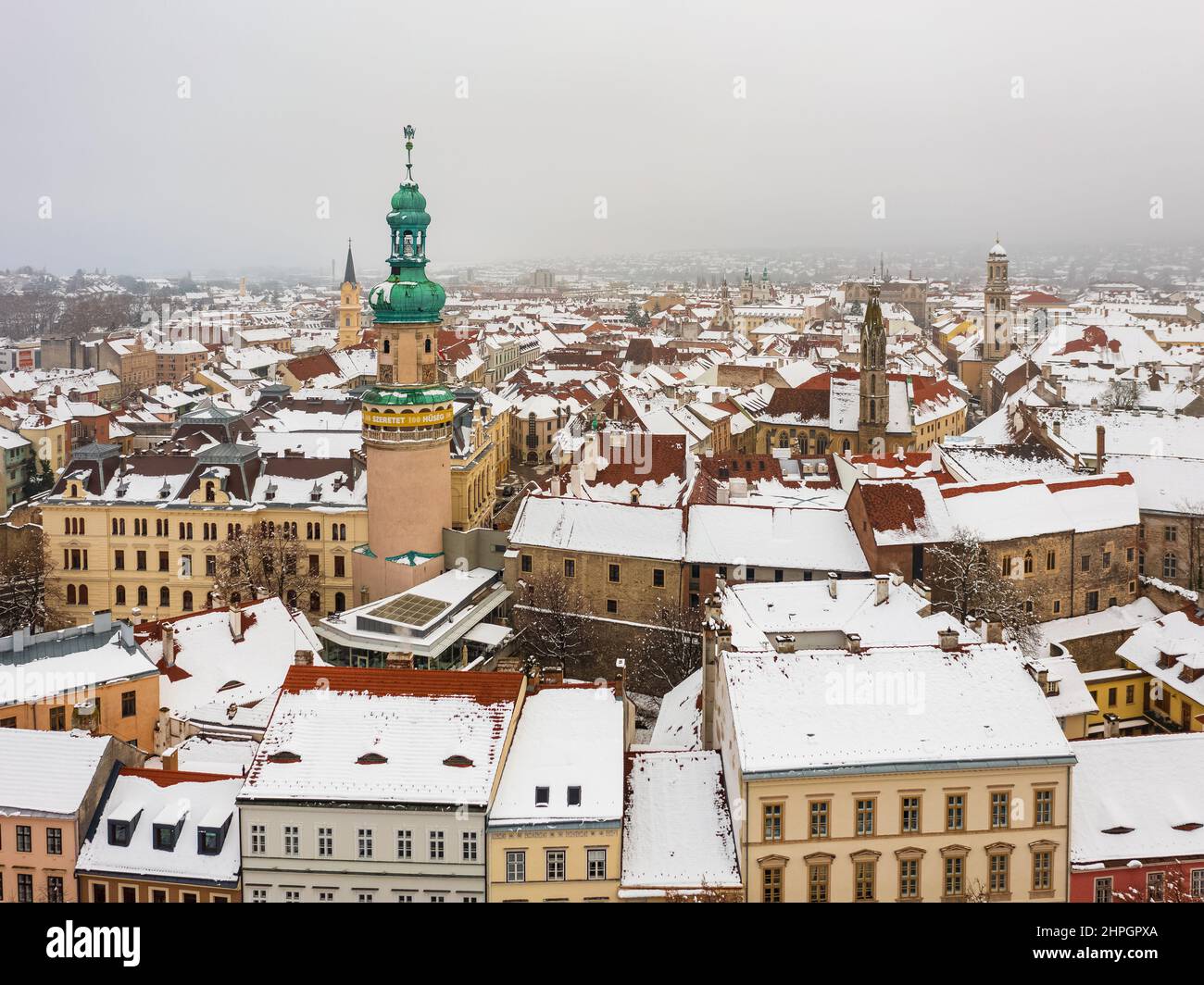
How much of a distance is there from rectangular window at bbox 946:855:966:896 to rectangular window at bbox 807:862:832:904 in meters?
1.97

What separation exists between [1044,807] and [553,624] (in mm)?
17217

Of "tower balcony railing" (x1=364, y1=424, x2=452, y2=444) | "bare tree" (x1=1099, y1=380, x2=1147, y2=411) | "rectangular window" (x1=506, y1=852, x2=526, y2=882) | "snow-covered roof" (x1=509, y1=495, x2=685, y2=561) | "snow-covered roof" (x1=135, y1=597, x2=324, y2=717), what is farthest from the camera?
"bare tree" (x1=1099, y1=380, x2=1147, y2=411)

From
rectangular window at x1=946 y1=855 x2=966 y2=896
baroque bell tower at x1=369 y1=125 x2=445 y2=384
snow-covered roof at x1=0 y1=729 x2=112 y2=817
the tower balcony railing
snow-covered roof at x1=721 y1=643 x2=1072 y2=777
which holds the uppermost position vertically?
baroque bell tower at x1=369 y1=125 x2=445 y2=384

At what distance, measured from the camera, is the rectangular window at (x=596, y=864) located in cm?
1891

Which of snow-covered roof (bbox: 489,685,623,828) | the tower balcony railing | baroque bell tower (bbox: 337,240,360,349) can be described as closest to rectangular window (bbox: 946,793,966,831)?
snow-covered roof (bbox: 489,685,623,828)

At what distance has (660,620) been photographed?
34.2m

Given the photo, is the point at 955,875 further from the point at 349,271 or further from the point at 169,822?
the point at 349,271

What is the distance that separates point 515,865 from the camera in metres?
18.8

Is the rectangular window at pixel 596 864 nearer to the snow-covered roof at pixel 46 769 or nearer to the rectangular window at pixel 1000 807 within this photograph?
the rectangular window at pixel 1000 807

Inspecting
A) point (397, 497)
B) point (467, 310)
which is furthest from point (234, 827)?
point (467, 310)

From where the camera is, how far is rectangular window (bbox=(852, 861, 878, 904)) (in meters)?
18.9

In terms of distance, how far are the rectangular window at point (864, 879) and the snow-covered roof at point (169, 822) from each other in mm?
9915

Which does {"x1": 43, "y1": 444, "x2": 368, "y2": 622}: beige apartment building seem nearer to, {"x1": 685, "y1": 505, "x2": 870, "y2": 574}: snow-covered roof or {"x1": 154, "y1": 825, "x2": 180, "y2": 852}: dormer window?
{"x1": 685, "y1": 505, "x2": 870, "y2": 574}: snow-covered roof
